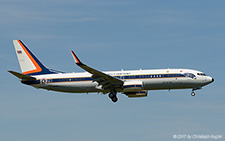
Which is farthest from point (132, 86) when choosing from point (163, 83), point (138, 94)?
point (163, 83)

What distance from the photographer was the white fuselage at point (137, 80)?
63.8 m

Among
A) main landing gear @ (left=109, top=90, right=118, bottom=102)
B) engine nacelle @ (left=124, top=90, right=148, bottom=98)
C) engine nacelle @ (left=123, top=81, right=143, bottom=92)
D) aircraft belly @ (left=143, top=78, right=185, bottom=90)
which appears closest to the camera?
engine nacelle @ (left=123, top=81, right=143, bottom=92)

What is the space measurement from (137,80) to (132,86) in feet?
4.62

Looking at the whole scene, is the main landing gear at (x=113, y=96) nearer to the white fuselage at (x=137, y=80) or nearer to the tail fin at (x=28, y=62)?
the white fuselage at (x=137, y=80)

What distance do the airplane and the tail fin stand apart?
1001 millimetres

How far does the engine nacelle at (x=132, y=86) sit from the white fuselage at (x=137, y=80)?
0.35 meters

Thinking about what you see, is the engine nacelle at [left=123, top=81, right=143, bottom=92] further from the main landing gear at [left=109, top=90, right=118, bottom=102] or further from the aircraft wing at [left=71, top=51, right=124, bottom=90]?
the main landing gear at [left=109, top=90, right=118, bottom=102]

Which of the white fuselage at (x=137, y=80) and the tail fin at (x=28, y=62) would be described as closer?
the white fuselage at (x=137, y=80)

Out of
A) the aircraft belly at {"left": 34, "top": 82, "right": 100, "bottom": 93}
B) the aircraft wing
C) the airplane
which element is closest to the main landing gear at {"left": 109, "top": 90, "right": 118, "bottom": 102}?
the airplane

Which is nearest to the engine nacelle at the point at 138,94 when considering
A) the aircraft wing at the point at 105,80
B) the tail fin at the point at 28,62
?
the aircraft wing at the point at 105,80

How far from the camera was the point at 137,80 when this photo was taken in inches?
2525

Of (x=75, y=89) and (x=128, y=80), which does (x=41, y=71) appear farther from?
(x=128, y=80)

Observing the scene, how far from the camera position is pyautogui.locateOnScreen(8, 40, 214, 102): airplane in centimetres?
6362

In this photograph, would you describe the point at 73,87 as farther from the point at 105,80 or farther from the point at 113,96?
the point at 113,96
